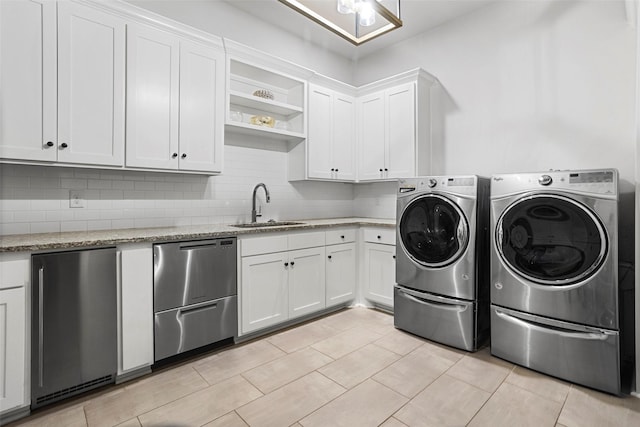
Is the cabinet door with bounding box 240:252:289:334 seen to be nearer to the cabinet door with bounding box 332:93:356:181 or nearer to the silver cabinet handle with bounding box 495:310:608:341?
the cabinet door with bounding box 332:93:356:181

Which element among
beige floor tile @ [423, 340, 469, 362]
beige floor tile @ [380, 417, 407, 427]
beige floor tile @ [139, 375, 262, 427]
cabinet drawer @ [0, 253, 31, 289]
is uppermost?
cabinet drawer @ [0, 253, 31, 289]

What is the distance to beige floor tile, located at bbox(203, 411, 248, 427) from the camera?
5.40 ft

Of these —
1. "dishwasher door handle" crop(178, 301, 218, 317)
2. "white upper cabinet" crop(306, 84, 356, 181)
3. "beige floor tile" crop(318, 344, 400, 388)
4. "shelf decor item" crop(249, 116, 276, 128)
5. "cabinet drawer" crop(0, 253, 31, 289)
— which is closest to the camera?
"cabinet drawer" crop(0, 253, 31, 289)

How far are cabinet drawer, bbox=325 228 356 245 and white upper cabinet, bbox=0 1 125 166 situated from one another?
72.0 inches

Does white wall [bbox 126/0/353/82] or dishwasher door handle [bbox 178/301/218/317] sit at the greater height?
white wall [bbox 126/0/353/82]

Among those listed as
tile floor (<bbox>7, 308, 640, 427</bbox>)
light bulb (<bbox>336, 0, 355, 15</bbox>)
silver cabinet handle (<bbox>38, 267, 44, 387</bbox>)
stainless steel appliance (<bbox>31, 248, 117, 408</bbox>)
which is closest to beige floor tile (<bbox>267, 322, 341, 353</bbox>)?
tile floor (<bbox>7, 308, 640, 427</bbox>)

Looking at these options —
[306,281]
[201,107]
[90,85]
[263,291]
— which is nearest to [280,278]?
[263,291]

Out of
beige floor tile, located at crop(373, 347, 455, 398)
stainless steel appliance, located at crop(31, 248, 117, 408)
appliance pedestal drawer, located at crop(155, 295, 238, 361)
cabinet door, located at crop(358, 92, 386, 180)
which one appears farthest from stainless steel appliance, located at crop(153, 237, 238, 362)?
cabinet door, located at crop(358, 92, 386, 180)

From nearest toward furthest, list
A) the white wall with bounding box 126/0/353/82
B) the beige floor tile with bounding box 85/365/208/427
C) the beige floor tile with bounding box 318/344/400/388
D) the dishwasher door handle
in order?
the beige floor tile with bounding box 85/365/208/427 → the beige floor tile with bounding box 318/344/400/388 → the dishwasher door handle → the white wall with bounding box 126/0/353/82

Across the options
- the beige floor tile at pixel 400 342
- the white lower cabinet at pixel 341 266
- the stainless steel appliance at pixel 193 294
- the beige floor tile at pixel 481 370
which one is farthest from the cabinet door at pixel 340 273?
the beige floor tile at pixel 481 370

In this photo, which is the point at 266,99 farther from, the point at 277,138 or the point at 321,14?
the point at 321,14

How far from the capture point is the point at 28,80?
1.89 m

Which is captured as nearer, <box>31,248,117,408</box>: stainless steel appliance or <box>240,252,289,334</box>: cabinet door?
<box>31,248,117,408</box>: stainless steel appliance

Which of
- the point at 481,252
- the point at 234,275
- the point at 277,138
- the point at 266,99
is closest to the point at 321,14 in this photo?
the point at 266,99
